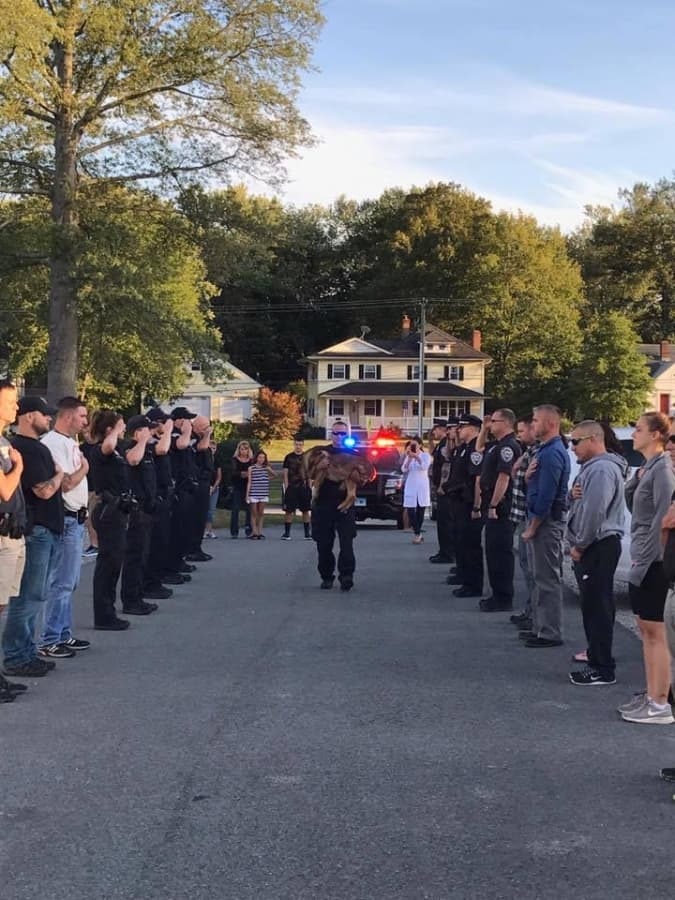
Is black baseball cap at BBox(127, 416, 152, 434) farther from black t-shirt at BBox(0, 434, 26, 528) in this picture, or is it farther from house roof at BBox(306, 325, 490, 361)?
house roof at BBox(306, 325, 490, 361)

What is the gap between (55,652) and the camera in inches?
338

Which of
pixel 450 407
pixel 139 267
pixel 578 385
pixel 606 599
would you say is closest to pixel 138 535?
pixel 606 599

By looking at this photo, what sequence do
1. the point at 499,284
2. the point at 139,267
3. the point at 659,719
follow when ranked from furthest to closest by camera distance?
the point at 499,284, the point at 139,267, the point at 659,719

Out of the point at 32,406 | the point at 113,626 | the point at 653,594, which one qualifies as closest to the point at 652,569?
the point at 653,594

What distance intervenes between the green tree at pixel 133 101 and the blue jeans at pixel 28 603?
71.7 ft

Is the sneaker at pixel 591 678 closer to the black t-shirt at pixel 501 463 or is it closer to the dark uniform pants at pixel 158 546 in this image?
the black t-shirt at pixel 501 463

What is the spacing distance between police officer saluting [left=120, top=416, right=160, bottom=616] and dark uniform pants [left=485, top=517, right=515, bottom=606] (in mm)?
3524

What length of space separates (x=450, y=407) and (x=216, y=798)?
7812 centimetres

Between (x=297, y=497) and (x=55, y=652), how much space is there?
11.7 meters

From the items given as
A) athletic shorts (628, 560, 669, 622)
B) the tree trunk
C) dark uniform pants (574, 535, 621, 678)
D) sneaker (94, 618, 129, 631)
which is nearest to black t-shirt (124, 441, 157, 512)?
sneaker (94, 618, 129, 631)

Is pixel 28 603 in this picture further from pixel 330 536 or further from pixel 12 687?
pixel 330 536

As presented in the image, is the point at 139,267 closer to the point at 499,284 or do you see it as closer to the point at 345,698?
the point at 345,698

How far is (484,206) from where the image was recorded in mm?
84375

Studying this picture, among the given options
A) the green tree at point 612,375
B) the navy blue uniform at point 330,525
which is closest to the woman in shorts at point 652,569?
the navy blue uniform at point 330,525
